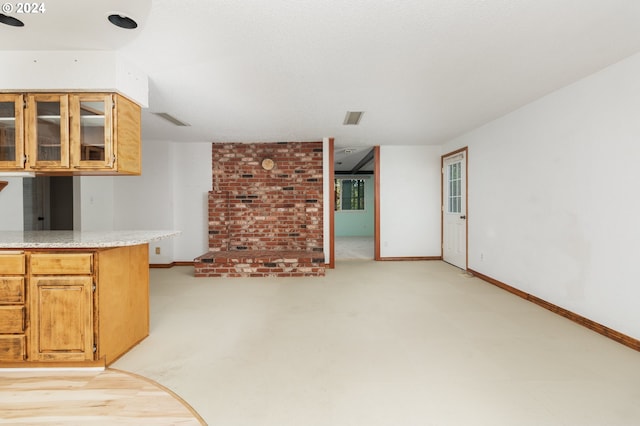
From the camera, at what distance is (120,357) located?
7.93ft

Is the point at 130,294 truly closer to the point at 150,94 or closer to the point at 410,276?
the point at 150,94

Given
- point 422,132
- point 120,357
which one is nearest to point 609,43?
point 422,132

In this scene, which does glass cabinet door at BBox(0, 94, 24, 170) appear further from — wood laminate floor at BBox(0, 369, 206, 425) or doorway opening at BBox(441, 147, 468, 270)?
doorway opening at BBox(441, 147, 468, 270)

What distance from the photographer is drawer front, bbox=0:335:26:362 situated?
218 cm

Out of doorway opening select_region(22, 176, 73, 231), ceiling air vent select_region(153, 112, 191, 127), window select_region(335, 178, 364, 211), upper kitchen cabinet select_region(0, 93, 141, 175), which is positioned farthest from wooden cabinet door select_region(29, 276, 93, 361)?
window select_region(335, 178, 364, 211)

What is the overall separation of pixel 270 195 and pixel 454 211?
353 centimetres

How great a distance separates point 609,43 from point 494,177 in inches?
90.3

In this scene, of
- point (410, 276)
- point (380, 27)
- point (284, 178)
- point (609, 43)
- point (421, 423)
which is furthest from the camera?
point (284, 178)

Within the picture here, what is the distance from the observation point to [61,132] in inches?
99.5

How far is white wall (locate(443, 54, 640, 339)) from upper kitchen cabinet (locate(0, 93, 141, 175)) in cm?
434

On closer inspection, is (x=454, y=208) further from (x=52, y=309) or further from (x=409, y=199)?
(x=52, y=309)

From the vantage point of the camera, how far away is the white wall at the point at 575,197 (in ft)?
8.55

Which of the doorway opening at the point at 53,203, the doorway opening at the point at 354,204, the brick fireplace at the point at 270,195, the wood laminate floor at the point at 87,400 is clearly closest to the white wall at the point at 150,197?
the doorway opening at the point at 53,203

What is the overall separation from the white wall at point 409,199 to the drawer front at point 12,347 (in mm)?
5326
